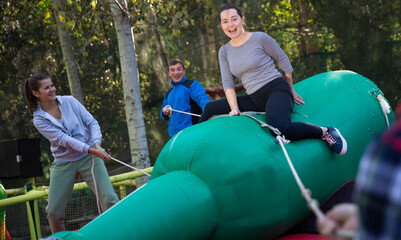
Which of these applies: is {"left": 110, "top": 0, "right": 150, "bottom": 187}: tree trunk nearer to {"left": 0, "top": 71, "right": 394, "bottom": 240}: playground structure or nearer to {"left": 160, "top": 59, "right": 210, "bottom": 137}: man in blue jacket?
{"left": 160, "top": 59, "right": 210, "bottom": 137}: man in blue jacket

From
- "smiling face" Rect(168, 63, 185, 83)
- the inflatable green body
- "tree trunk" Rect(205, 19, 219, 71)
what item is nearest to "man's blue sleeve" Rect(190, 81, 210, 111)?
"smiling face" Rect(168, 63, 185, 83)

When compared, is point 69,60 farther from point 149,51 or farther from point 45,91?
point 149,51

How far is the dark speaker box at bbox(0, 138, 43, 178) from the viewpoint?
6371mm

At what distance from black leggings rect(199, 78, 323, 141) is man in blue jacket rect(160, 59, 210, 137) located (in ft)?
5.47

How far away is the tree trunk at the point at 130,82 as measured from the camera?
6383 mm

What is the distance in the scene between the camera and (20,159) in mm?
6359

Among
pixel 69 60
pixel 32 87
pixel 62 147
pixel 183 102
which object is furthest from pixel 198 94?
pixel 69 60

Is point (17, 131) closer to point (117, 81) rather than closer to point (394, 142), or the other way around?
point (117, 81)

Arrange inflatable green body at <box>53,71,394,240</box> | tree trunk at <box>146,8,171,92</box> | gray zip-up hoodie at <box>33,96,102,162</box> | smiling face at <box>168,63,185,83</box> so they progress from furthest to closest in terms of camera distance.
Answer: tree trunk at <box>146,8,171,92</box>
smiling face at <box>168,63,185,83</box>
gray zip-up hoodie at <box>33,96,102,162</box>
inflatable green body at <box>53,71,394,240</box>

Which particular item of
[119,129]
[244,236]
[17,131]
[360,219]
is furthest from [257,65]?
[17,131]

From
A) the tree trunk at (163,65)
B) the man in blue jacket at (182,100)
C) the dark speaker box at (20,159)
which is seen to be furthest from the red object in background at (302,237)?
the tree trunk at (163,65)

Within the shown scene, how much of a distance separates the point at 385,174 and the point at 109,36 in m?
11.2

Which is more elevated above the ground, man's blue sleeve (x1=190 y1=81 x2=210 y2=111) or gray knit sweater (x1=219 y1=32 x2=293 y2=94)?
gray knit sweater (x1=219 y1=32 x2=293 y2=94)

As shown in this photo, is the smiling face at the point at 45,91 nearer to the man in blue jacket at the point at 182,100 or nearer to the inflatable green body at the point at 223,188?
the man in blue jacket at the point at 182,100
